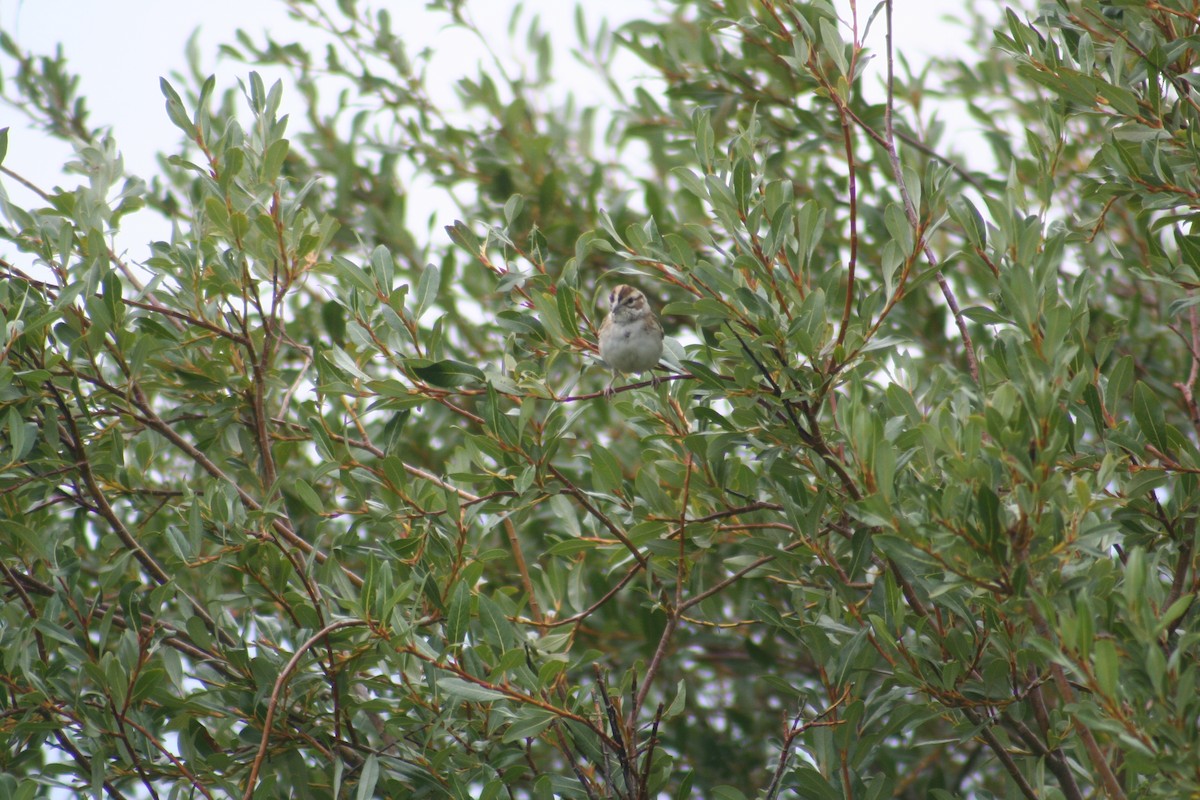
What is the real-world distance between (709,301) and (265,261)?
135 cm

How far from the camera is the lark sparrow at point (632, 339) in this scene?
4.05m

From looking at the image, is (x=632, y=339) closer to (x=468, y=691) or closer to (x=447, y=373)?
(x=447, y=373)

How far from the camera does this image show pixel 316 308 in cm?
552

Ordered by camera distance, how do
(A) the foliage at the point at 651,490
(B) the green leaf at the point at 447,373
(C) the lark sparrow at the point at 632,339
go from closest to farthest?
1. (A) the foliage at the point at 651,490
2. (B) the green leaf at the point at 447,373
3. (C) the lark sparrow at the point at 632,339

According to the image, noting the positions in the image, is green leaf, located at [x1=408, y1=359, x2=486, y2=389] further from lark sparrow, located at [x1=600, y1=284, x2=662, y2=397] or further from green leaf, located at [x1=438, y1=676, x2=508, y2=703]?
lark sparrow, located at [x1=600, y1=284, x2=662, y2=397]

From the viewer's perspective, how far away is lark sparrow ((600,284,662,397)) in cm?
405

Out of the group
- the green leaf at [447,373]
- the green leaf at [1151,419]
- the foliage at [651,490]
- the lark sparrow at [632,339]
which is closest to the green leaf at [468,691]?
the foliage at [651,490]

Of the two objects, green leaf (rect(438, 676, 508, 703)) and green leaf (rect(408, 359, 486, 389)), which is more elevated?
green leaf (rect(408, 359, 486, 389))

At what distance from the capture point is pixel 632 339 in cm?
414

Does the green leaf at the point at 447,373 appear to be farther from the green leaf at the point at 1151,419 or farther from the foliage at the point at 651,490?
the green leaf at the point at 1151,419

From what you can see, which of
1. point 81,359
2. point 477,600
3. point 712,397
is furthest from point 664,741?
point 81,359

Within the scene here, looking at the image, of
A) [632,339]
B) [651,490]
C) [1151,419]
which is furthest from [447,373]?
[1151,419]

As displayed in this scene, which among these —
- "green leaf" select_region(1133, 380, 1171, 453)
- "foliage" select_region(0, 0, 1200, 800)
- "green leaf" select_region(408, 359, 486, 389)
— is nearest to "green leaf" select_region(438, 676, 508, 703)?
"foliage" select_region(0, 0, 1200, 800)

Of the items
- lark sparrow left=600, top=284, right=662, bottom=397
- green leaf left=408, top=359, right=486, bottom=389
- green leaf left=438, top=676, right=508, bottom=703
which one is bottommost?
green leaf left=438, top=676, right=508, bottom=703
